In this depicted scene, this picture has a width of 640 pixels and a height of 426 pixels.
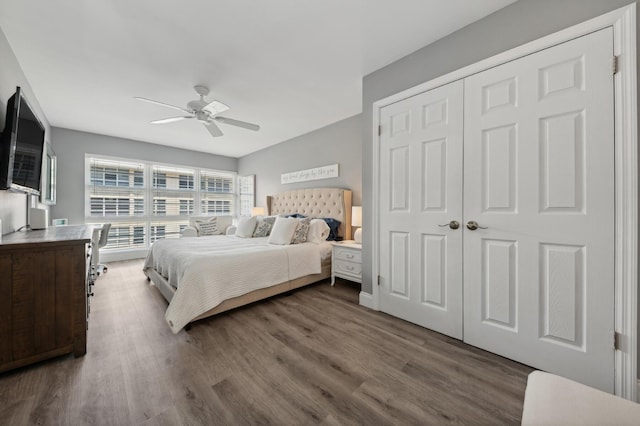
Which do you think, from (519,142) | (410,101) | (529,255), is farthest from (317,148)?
(529,255)

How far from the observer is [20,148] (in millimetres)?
1921

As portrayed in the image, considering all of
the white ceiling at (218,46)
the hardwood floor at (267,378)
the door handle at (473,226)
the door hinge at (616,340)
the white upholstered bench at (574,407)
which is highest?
the white ceiling at (218,46)

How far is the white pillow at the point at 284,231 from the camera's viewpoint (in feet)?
10.6

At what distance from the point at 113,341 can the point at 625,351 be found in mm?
3374

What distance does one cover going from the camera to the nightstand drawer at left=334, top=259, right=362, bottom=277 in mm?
2859

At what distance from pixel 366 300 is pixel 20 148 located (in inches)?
132

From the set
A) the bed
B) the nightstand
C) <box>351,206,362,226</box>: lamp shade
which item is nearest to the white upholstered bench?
the nightstand

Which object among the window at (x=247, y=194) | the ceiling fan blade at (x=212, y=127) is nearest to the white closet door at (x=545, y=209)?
the ceiling fan blade at (x=212, y=127)

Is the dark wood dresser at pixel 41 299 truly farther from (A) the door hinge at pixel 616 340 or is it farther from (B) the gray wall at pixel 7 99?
(A) the door hinge at pixel 616 340

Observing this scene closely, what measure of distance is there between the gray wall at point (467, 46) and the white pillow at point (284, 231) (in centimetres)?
111

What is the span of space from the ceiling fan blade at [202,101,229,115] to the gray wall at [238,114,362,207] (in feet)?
6.28

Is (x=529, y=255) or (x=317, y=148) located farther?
(x=317, y=148)

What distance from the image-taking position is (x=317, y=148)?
436cm

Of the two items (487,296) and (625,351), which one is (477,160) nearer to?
(487,296)
